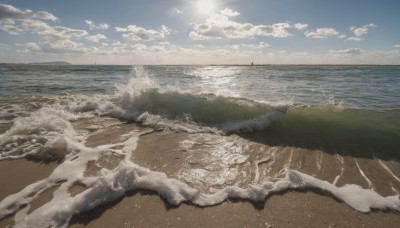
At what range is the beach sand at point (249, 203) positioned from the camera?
11.2 feet

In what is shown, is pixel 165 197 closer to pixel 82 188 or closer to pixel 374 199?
pixel 82 188

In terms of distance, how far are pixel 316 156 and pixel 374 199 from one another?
5.60 feet

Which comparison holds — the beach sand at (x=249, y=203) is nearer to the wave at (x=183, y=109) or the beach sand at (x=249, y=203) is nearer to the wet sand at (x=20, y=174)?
the wet sand at (x=20, y=174)

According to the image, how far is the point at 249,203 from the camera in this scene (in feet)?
12.5

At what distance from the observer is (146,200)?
3.86 m

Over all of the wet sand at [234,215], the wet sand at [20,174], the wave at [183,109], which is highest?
the wave at [183,109]

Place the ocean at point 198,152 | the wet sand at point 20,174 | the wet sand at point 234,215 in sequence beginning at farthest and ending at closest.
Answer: the wet sand at point 20,174 → the ocean at point 198,152 → the wet sand at point 234,215

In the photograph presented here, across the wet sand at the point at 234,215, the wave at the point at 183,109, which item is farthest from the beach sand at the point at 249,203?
the wave at the point at 183,109

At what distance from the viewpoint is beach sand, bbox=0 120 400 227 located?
3.42 meters

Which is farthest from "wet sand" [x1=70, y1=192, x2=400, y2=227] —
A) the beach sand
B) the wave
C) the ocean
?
the wave

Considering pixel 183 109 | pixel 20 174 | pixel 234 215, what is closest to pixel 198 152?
pixel 234 215

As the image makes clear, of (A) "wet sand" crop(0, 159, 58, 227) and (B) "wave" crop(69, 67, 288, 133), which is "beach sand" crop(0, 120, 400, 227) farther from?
(B) "wave" crop(69, 67, 288, 133)

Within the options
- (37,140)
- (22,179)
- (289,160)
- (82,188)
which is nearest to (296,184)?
(289,160)

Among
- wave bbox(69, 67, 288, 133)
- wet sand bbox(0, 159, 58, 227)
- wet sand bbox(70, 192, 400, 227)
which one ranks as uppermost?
wave bbox(69, 67, 288, 133)
